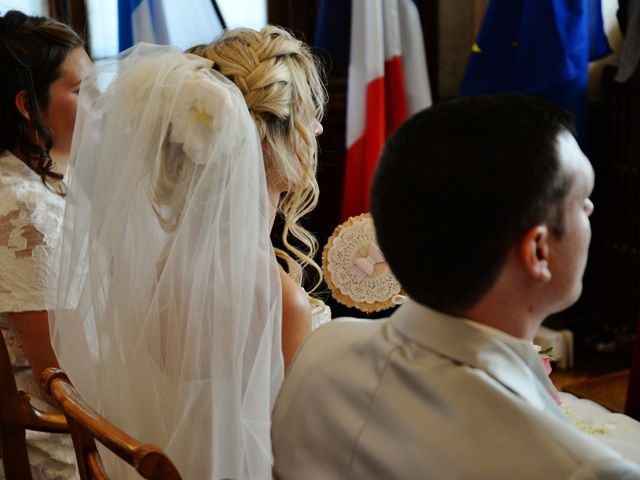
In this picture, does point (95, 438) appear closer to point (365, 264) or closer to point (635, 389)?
point (365, 264)

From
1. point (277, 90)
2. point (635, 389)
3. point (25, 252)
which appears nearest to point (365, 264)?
point (277, 90)

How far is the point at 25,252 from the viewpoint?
81.0 inches

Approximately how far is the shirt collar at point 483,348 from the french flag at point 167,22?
2.81 m

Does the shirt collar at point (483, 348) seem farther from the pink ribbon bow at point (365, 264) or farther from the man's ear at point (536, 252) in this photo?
the pink ribbon bow at point (365, 264)

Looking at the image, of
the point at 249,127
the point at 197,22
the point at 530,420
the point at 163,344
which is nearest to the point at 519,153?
the point at 530,420

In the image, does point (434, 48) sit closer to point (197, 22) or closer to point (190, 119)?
point (197, 22)

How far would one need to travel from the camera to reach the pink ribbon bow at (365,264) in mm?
1938

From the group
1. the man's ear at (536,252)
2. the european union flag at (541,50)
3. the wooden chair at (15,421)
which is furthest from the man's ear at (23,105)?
the european union flag at (541,50)

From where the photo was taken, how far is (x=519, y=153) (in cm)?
92

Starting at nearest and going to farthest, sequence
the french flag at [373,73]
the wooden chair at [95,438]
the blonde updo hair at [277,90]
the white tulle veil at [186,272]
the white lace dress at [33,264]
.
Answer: the wooden chair at [95,438]
the white tulle veil at [186,272]
the blonde updo hair at [277,90]
the white lace dress at [33,264]
the french flag at [373,73]

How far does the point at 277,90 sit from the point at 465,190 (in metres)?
0.93

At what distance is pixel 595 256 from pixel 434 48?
1.20 meters

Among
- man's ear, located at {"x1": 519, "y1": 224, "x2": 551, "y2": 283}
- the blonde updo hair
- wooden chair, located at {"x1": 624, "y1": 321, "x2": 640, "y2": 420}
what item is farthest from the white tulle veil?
wooden chair, located at {"x1": 624, "y1": 321, "x2": 640, "y2": 420}

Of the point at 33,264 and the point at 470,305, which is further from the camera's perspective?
the point at 33,264
